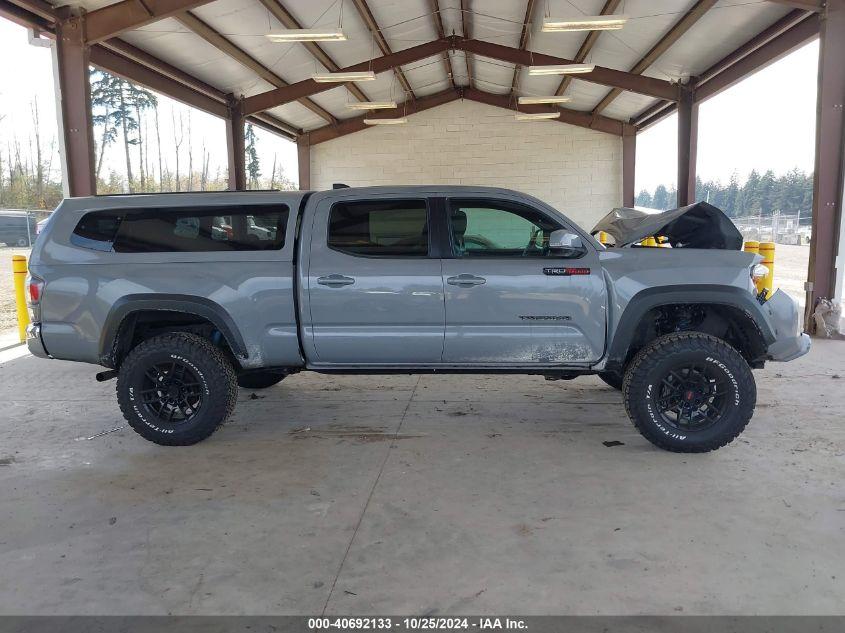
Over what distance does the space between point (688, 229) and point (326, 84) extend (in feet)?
42.5

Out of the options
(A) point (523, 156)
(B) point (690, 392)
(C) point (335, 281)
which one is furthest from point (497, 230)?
(A) point (523, 156)

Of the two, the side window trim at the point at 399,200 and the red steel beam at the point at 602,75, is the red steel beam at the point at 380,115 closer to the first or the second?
the red steel beam at the point at 602,75

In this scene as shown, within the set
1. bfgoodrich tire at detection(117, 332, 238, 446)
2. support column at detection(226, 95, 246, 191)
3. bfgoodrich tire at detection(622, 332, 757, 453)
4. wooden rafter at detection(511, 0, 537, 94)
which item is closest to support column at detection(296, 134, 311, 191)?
support column at detection(226, 95, 246, 191)

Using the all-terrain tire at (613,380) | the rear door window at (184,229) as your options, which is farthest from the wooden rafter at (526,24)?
the rear door window at (184,229)

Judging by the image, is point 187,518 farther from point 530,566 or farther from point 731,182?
point 731,182

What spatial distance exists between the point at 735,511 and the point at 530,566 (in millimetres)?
1345

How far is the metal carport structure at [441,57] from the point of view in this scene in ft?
28.0

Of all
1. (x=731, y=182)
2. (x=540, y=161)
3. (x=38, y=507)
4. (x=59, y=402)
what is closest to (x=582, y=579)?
(x=38, y=507)

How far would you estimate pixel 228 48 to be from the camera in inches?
485

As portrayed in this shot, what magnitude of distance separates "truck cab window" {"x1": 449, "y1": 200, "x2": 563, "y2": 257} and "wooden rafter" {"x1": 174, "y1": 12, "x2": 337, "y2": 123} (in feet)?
28.8

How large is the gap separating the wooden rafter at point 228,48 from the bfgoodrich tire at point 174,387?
8.52 m

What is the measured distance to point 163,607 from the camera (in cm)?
260

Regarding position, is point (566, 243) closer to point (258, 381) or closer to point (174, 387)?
point (174, 387)

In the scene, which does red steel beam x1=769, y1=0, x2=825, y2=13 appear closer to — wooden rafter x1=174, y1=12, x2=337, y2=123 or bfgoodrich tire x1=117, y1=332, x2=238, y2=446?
bfgoodrich tire x1=117, y1=332, x2=238, y2=446
